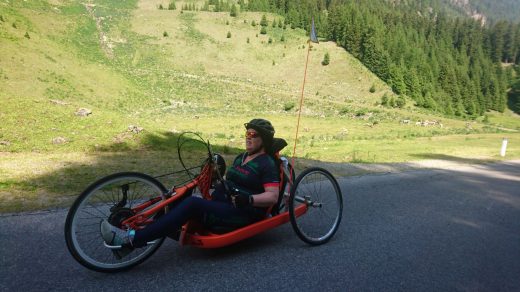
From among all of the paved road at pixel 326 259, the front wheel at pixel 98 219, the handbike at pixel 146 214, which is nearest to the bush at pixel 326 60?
the paved road at pixel 326 259

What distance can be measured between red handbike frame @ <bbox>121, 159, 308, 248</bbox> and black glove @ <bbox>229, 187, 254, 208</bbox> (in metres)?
0.33

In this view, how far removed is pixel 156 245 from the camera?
4.44 metres

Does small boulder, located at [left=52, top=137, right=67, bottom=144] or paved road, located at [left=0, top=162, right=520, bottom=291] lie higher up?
paved road, located at [left=0, top=162, right=520, bottom=291]

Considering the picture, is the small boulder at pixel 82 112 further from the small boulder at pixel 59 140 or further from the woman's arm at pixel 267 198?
the woman's arm at pixel 267 198

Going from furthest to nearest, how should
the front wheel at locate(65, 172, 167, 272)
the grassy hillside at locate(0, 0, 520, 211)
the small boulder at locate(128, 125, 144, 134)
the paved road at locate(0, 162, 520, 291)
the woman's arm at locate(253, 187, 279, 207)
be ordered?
1. the small boulder at locate(128, 125, 144, 134)
2. the grassy hillside at locate(0, 0, 520, 211)
3. the woman's arm at locate(253, 187, 279, 207)
4. the paved road at locate(0, 162, 520, 291)
5. the front wheel at locate(65, 172, 167, 272)

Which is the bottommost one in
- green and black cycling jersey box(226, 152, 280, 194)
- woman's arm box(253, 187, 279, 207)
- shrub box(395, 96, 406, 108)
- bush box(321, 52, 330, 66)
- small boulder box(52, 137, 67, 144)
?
small boulder box(52, 137, 67, 144)

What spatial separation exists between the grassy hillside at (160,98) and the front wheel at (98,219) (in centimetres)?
236

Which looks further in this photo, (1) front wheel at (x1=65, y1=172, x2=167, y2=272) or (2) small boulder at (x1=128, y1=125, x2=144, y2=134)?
(2) small boulder at (x1=128, y1=125, x2=144, y2=134)

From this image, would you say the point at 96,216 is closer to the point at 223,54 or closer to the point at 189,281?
the point at 189,281

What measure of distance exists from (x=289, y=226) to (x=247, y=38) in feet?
328

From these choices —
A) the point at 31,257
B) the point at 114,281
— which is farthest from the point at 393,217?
the point at 31,257

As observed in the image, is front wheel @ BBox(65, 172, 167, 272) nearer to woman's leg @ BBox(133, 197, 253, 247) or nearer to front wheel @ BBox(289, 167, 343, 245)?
woman's leg @ BBox(133, 197, 253, 247)

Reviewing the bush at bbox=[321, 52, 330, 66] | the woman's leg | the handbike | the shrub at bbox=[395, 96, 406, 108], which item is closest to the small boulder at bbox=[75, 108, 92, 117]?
the handbike

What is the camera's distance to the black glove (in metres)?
4.51
